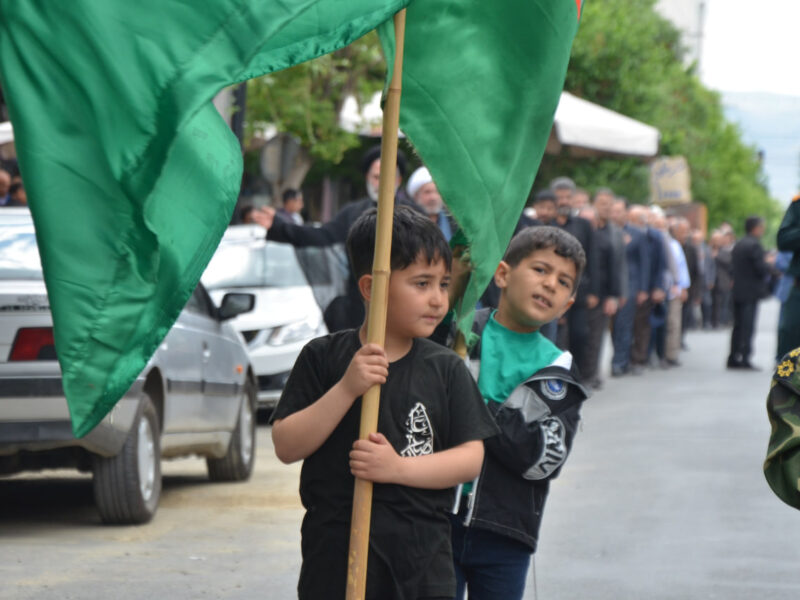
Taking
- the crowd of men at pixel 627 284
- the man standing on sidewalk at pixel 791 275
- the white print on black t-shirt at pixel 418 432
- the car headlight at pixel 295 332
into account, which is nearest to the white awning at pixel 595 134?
the crowd of men at pixel 627 284

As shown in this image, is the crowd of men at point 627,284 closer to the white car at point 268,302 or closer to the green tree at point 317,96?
the white car at point 268,302

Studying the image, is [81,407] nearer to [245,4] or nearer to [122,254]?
[122,254]

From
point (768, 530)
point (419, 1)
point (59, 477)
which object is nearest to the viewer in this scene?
point (419, 1)

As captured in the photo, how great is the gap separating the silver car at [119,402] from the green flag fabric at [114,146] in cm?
365

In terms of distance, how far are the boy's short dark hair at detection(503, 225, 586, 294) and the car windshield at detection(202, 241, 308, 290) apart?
985 centimetres

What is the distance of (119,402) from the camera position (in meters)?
7.72

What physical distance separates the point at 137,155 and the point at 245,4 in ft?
1.33

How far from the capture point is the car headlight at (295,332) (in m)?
13.8

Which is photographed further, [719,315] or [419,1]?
[719,315]

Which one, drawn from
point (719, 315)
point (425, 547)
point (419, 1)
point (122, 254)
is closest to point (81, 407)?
point (122, 254)

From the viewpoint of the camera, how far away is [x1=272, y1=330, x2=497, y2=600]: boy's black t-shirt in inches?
148

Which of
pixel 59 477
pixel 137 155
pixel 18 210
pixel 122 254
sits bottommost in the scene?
pixel 59 477

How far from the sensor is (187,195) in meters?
3.53

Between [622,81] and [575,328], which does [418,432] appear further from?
[622,81]
